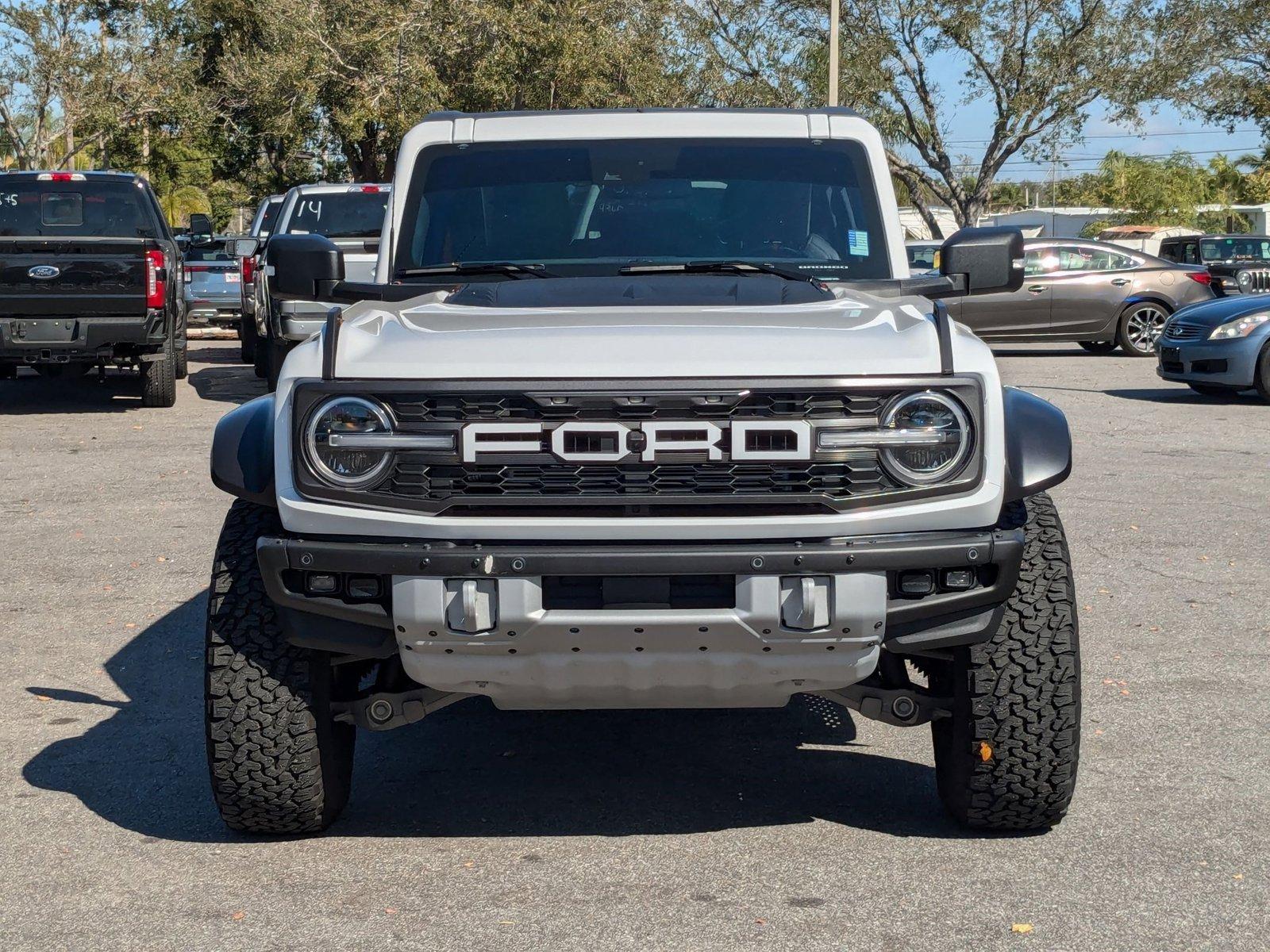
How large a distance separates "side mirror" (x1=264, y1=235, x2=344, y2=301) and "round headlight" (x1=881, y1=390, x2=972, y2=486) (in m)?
1.97

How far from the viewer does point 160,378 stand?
1513cm

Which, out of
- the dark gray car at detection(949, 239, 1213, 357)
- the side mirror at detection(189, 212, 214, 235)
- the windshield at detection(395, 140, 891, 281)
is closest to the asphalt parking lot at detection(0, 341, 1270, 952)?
the windshield at detection(395, 140, 891, 281)

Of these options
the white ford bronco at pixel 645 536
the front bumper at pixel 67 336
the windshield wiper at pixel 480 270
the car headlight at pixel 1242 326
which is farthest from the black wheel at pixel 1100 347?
the white ford bronco at pixel 645 536

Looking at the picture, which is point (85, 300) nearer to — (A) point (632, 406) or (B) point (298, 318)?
(B) point (298, 318)

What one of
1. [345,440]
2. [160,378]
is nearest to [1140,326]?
[160,378]

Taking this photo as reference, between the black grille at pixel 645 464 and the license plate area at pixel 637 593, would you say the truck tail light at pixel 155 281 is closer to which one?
the black grille at pixel 645 464

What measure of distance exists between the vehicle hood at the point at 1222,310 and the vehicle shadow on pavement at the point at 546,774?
10.7m

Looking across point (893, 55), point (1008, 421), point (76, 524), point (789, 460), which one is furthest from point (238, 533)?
point (893, 55)

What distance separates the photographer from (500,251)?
520 centimetres

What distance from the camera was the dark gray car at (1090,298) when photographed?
20625 millimetres

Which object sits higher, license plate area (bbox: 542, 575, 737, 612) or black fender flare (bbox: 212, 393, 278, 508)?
black fender flare (bbox: 212, 393, 278, 508)

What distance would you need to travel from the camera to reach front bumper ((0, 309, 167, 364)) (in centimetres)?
1390

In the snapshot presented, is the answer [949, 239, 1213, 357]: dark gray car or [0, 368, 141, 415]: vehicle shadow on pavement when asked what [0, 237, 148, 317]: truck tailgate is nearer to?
[0, 368, 141, 415]: vehicle shadow on pavement

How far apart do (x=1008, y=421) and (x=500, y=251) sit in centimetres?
191
